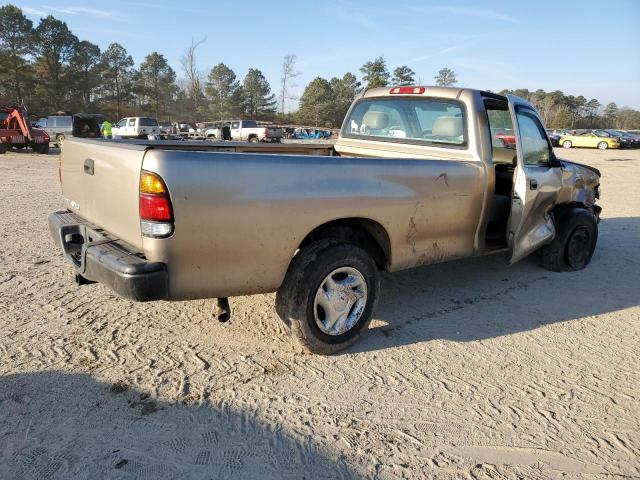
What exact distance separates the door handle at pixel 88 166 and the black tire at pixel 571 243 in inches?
191

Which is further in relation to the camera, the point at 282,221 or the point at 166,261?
the point at 282,221

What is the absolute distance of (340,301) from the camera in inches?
134

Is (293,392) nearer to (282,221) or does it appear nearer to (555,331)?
(282,221)

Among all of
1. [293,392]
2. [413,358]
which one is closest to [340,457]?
[293,392]

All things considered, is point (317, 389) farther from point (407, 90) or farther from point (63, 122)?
point (63, 122)

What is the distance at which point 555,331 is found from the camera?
3.98 m

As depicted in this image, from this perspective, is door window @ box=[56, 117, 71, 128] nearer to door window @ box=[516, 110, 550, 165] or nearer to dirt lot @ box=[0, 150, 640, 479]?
dirt lot @ box=[0, 150, 640, 479]

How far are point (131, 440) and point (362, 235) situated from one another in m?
2.12

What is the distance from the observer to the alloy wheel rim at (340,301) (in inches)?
131

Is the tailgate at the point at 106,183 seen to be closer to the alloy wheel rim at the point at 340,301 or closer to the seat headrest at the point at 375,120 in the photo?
the alloy wheel rim at the point at 340,301

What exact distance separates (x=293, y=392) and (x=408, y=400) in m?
0.72

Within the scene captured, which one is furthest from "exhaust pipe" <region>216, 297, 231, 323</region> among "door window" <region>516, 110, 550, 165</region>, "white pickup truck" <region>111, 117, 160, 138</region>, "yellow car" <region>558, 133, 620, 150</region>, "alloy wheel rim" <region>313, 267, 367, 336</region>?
"yellow car" <region>558, 133, 620, 150</region>

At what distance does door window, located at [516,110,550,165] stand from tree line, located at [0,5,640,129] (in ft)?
196

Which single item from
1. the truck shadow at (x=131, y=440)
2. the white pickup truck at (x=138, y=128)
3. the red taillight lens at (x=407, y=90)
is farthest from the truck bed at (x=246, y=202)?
the white pickup truck at (x=138, y=128)
